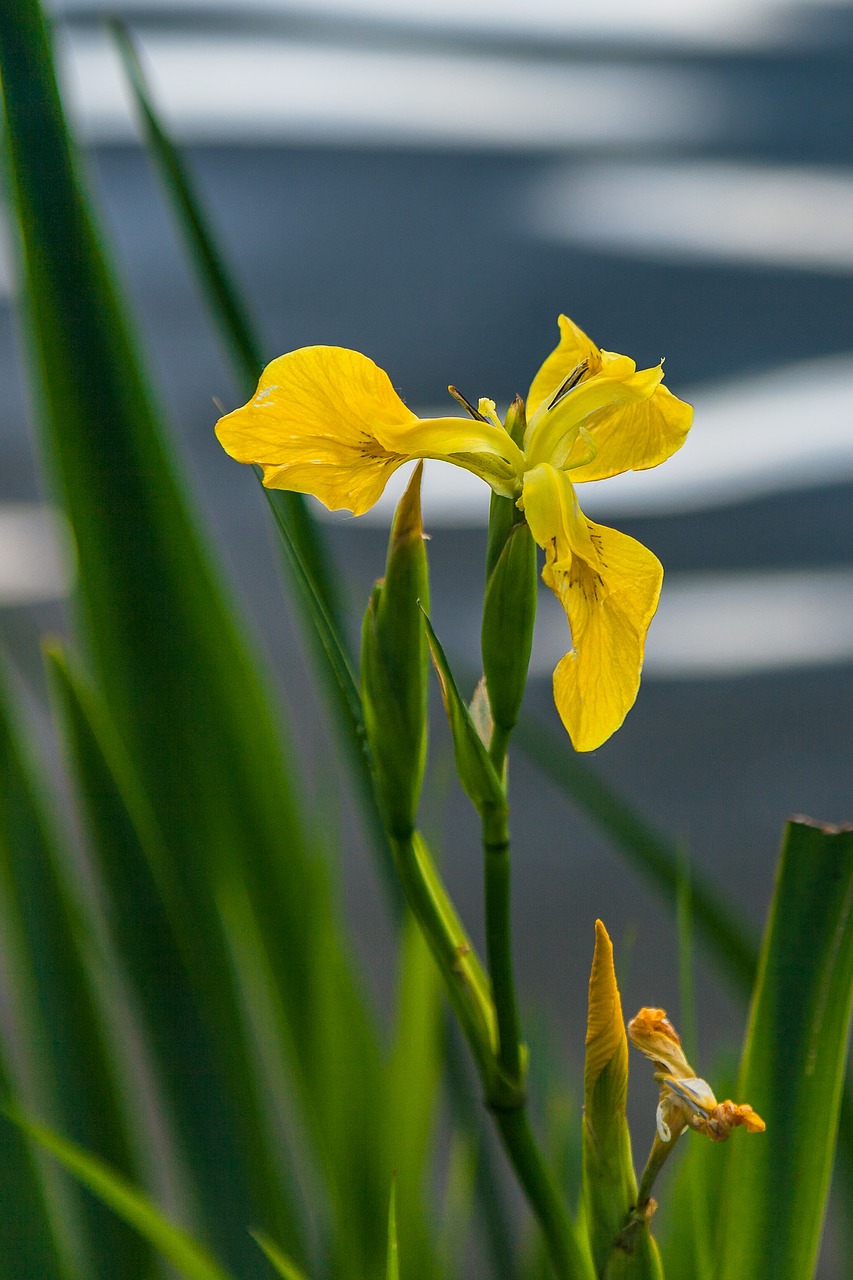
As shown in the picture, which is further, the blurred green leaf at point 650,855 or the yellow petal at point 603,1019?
the blurred green leaf at point 650,855

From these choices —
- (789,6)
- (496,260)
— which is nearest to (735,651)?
(496,260)

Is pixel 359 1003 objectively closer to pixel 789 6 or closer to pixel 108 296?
pixel 108 296

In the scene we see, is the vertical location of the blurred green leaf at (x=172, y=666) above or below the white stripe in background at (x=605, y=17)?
below

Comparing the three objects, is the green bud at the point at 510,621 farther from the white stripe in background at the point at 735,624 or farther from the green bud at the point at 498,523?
the white stripe in background at the point at 735,624

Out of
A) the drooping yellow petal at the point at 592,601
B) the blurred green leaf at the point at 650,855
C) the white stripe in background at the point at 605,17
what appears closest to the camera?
the drooping yellow petal at the point at 592,601

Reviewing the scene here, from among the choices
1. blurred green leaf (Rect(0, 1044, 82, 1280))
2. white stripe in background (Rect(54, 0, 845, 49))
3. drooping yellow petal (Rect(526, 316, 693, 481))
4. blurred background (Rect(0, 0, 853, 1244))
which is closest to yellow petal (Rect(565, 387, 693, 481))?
drooping yellow petal (Rect(526, 316, 693, 481))

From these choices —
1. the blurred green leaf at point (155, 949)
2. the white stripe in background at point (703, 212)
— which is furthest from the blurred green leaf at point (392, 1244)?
the white stripe in background at point (703, 212)

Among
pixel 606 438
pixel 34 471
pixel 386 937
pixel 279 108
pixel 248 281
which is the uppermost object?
pixel 279 108

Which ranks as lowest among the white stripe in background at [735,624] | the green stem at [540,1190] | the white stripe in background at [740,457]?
the green stem at [540,1190]
